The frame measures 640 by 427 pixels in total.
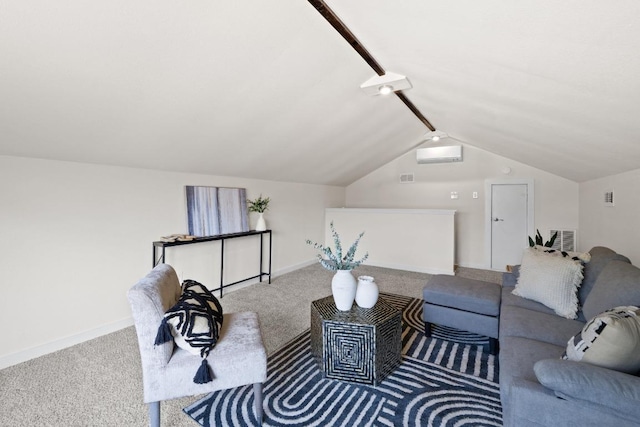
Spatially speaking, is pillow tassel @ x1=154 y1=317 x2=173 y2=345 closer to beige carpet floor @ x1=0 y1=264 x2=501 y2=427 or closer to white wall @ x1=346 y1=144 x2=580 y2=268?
beige carpet floor @ x1=0 y1=264 x2=501 y2=427

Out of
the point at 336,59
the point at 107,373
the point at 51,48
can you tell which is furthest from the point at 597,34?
the point at 107,373

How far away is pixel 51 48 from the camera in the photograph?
1.50 metres

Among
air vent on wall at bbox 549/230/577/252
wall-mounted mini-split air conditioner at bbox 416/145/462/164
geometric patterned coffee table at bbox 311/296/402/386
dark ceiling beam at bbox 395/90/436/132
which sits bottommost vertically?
geometric patterned coffee table at bbox 311/296/402/386

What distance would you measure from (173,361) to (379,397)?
130 cm

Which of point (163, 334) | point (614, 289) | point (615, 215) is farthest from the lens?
point (615, 215)

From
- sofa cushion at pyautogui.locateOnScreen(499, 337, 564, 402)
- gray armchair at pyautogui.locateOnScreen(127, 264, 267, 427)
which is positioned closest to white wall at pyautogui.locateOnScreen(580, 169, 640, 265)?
sofa cushion at pyautogui.locateOnScreen(499, 337, 564, 402)

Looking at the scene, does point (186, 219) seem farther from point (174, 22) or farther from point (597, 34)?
point (597, 34)

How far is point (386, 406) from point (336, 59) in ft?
8.24

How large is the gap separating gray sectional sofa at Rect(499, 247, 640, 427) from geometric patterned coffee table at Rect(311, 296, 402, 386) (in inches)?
28.2

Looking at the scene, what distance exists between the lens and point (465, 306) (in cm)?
249

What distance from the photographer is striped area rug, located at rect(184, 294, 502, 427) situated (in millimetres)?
1698

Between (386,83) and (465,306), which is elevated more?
→ (386,83)

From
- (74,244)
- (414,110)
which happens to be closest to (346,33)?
(414,110)

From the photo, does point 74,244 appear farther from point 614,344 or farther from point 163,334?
point 614,344
